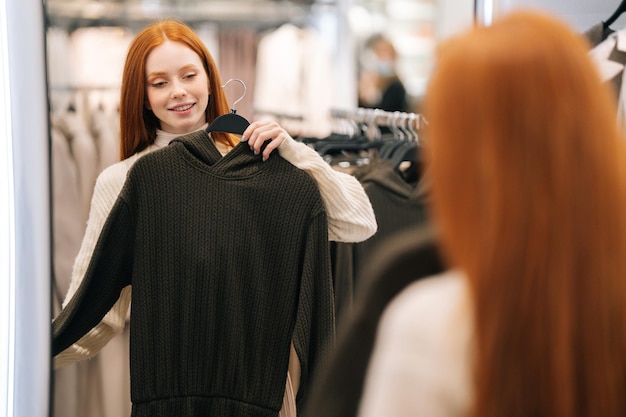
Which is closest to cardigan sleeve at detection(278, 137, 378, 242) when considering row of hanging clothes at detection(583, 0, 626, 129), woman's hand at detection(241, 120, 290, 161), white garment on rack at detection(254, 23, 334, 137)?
woman's hand at detection(241, 120, 290, 161)

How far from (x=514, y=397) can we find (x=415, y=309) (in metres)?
0.12

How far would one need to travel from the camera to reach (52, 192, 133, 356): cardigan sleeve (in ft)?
4.70

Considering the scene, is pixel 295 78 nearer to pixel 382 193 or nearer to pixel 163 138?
pixel 382 193

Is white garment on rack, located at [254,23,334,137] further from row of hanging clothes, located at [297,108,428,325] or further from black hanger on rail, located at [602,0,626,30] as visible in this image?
black hanger on rail, located at [602,0,626,30]

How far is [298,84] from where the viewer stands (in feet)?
11.5

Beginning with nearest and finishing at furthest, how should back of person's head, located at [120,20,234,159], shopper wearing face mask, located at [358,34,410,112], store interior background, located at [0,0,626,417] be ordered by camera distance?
store interior background, located at [0,0,626,417] → back of person's head, located at [120,20,234,159] → shopper wearing face mask, located at [358,34,410,112]

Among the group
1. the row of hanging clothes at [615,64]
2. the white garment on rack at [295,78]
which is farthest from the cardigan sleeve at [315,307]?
the white garment on rack at [295,78]

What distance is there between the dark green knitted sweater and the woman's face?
0.10 meters

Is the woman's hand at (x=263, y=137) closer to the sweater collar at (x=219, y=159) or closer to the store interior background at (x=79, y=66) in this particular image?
the sweater collar at (x=219, y=159)

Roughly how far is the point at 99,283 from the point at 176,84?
397 mm

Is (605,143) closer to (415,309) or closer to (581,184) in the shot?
(581,184)

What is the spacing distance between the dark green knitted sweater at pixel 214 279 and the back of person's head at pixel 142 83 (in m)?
0.14

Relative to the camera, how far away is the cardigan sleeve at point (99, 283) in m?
1.43

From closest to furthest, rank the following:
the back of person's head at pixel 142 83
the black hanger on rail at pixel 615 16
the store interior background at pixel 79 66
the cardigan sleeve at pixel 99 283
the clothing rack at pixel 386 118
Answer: the store interior background at pixel 79 66, the cardigan sleeve at pixel 99 283, the back of person's head at pixel 142 83, the black hanger on rail at pixel 615 16, the clothing rack at pixel 386 118
